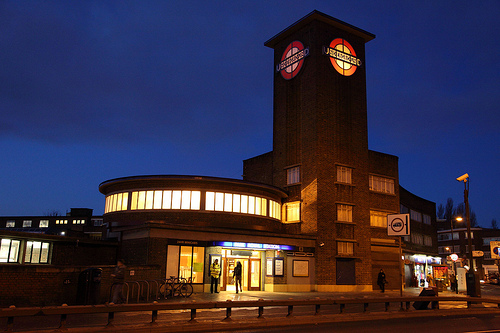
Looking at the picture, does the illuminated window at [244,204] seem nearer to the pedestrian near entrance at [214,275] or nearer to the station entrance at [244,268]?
the station entrance at [244,268]

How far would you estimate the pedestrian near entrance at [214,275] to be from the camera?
26906 millimetres

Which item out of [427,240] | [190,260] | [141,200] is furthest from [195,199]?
[427,240]

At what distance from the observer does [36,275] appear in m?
17.6

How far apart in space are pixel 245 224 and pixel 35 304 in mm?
19230

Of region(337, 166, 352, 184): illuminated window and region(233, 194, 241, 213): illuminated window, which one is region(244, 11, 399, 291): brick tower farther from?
region(233, 194, 241, 213): illuminated window

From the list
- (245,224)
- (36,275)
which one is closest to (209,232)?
(245,224)

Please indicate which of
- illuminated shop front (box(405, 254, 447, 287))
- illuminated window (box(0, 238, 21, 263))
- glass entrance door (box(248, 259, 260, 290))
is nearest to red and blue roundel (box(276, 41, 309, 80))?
glass entrance door (box(248, 259, 260, 290))

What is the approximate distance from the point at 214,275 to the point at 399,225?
A: 12.0 metres

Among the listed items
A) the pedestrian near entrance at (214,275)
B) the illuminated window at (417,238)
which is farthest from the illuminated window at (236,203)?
the illuminated window at (417,238)

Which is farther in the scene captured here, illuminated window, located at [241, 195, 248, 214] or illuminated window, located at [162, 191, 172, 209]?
illuminated window, located at [241, 195, 248, 214]

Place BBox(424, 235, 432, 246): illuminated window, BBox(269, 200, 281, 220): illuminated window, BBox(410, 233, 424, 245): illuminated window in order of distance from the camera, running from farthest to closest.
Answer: BBox(424, 235, 432, 246): illuminated window < BBox(410, 233, 424, 245): illuminated window < BBox(269, 200, 281, 220): illuminated window

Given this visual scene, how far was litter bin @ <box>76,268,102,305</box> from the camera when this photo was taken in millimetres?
18098

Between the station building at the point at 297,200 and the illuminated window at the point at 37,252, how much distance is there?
4.71 metres

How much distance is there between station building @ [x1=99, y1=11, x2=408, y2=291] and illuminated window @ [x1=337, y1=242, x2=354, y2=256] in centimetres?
8
